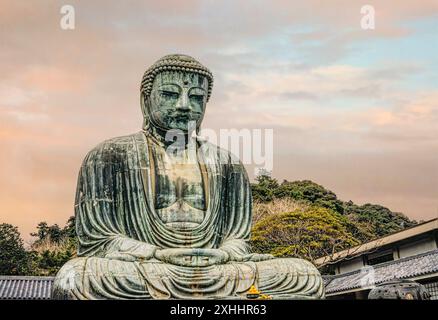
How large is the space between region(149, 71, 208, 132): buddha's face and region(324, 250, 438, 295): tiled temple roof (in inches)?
416

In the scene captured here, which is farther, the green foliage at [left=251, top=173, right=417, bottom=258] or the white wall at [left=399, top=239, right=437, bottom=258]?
the green foliage at [left=251, top=173, right=417, bottom=258]

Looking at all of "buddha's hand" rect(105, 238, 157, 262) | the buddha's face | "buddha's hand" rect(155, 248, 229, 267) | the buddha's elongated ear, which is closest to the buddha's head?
the buddha's face

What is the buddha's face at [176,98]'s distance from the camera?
28.8ft

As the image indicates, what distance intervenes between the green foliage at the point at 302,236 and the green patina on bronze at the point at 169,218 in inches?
508

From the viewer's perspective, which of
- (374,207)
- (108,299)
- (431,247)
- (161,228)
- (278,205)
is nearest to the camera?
(108,299)

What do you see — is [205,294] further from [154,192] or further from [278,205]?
[278,205]

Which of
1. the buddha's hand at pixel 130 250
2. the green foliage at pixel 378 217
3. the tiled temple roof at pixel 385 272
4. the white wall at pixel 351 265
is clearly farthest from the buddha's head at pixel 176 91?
the green foliage at pixel 378 217

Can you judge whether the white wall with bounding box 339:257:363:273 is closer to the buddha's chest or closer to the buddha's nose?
the buddha's chest

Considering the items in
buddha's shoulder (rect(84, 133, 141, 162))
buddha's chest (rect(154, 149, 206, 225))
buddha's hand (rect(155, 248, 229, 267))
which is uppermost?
buddha's shoulder (rect(84, 133, 141, 162))

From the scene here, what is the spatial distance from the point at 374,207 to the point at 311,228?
1587 centimetres

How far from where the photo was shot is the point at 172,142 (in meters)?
8.92

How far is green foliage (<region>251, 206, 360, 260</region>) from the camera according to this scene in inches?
851

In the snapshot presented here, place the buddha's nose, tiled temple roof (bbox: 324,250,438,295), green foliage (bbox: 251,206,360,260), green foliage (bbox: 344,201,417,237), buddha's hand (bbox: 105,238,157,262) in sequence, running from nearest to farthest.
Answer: buddha's hand (bbox: 105,238,157,262)
the buddha's nose
tiled temple roof (bbox: 324,250,438,295)
green foliage (bbox: 251,206,360,260)
green foliage (bbox: 344,201,417,237)
